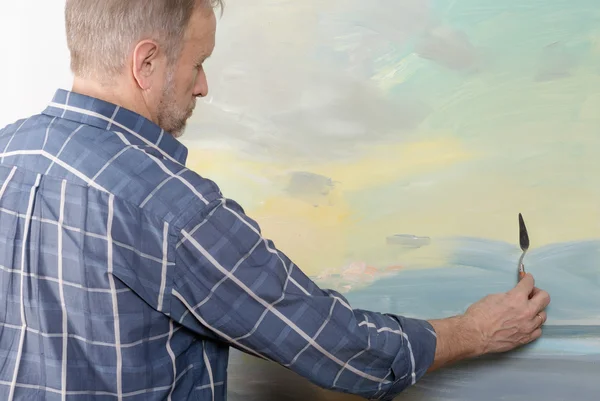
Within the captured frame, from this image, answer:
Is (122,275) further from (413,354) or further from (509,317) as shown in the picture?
(509,317)

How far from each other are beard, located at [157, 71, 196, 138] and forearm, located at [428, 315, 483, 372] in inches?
19.0

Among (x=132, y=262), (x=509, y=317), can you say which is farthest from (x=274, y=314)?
(x=509, y=317)

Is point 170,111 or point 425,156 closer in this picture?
point 170,111

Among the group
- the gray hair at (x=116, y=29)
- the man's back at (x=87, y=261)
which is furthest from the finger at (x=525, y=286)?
the gray hair at (x=116, y=29)

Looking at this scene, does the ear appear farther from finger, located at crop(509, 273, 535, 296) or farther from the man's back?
finger, located at crop(509, 273, 535, 296)

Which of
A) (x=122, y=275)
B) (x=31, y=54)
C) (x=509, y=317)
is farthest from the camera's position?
(x=31, y=54)

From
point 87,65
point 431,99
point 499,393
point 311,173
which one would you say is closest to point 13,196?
point 87,65

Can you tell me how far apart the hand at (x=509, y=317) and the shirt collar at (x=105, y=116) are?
54 centimetres

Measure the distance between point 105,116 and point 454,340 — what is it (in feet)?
1.99

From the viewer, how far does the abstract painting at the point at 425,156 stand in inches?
45.8

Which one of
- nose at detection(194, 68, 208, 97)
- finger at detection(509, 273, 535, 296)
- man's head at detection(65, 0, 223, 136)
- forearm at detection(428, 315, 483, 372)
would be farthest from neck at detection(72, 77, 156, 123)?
finger at detection(509, 273, 535, 296)

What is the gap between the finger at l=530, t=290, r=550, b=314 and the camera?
45.2 inches

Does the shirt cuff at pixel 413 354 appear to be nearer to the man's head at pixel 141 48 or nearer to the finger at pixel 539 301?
the finger at pixel 539 301

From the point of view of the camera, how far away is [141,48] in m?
0.97
